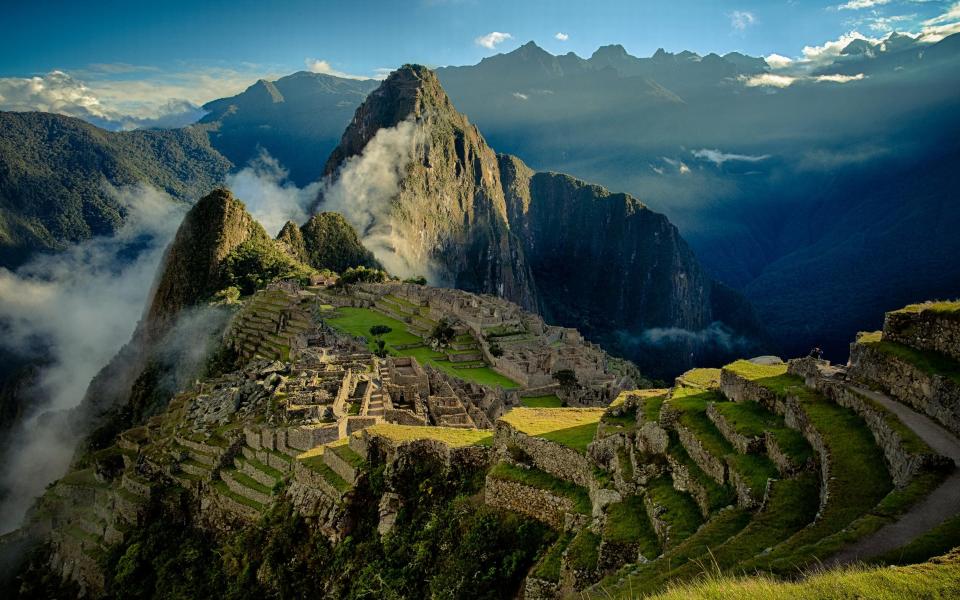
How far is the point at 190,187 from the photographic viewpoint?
19538 centimetres

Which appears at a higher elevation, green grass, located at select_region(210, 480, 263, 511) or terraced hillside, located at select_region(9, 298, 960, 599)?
terraced hillside, located at select_region(9, 298, 960, 599)

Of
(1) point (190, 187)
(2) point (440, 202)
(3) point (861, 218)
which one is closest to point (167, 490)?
(2) point (440, 202)

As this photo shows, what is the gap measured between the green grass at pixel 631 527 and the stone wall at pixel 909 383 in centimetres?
473

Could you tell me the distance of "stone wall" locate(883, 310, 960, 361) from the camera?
431 inches

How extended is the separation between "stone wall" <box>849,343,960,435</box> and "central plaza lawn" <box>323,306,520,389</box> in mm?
30682

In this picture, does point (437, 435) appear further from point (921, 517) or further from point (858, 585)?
point (858, 585)

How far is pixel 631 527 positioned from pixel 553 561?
1.49 meters

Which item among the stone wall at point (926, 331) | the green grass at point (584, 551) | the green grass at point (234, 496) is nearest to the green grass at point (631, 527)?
the green grass at point (584, 551)

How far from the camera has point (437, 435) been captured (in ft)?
53.5

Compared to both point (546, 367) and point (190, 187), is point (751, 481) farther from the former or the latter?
point (190, 187)

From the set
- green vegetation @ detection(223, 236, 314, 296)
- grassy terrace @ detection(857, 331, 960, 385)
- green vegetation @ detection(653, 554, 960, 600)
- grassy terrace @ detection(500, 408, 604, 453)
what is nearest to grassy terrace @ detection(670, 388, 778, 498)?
grassy terrace @ detection(500, 408, 604, 453)

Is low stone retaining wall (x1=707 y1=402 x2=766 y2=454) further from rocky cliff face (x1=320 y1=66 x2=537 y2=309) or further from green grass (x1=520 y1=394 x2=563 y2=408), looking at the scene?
rocky cliff face (x1=320 y1=66 x2=537 y2=309)

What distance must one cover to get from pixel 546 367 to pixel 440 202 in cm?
14623

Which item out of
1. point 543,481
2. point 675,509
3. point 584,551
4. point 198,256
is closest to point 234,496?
point 543,481
